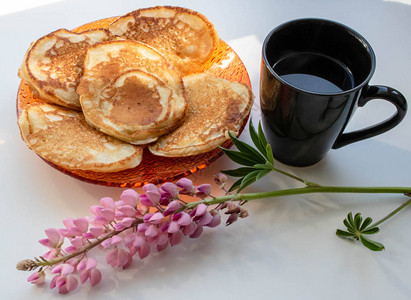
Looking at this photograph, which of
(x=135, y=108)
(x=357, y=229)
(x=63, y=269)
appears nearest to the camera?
(x=63, y=269)

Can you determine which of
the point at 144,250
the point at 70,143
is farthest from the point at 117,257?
the point at 70,143

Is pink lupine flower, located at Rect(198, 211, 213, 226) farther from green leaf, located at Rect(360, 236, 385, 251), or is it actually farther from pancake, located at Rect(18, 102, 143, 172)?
green leaf, located at Rect(360, 236, 385, 251)

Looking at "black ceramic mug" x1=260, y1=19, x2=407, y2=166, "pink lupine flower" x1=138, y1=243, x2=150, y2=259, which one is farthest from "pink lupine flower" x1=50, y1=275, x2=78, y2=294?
"black ceramic mug" x1=260, y1=19, x2=407, y2=166

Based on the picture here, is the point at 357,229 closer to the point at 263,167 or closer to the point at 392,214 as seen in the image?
the point at 392,214

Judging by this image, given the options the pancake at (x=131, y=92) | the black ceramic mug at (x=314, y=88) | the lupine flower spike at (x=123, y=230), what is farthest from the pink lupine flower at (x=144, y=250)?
the black ceramic mug at (x=314, y=88)

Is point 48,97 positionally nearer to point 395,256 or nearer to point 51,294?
point 51,294
